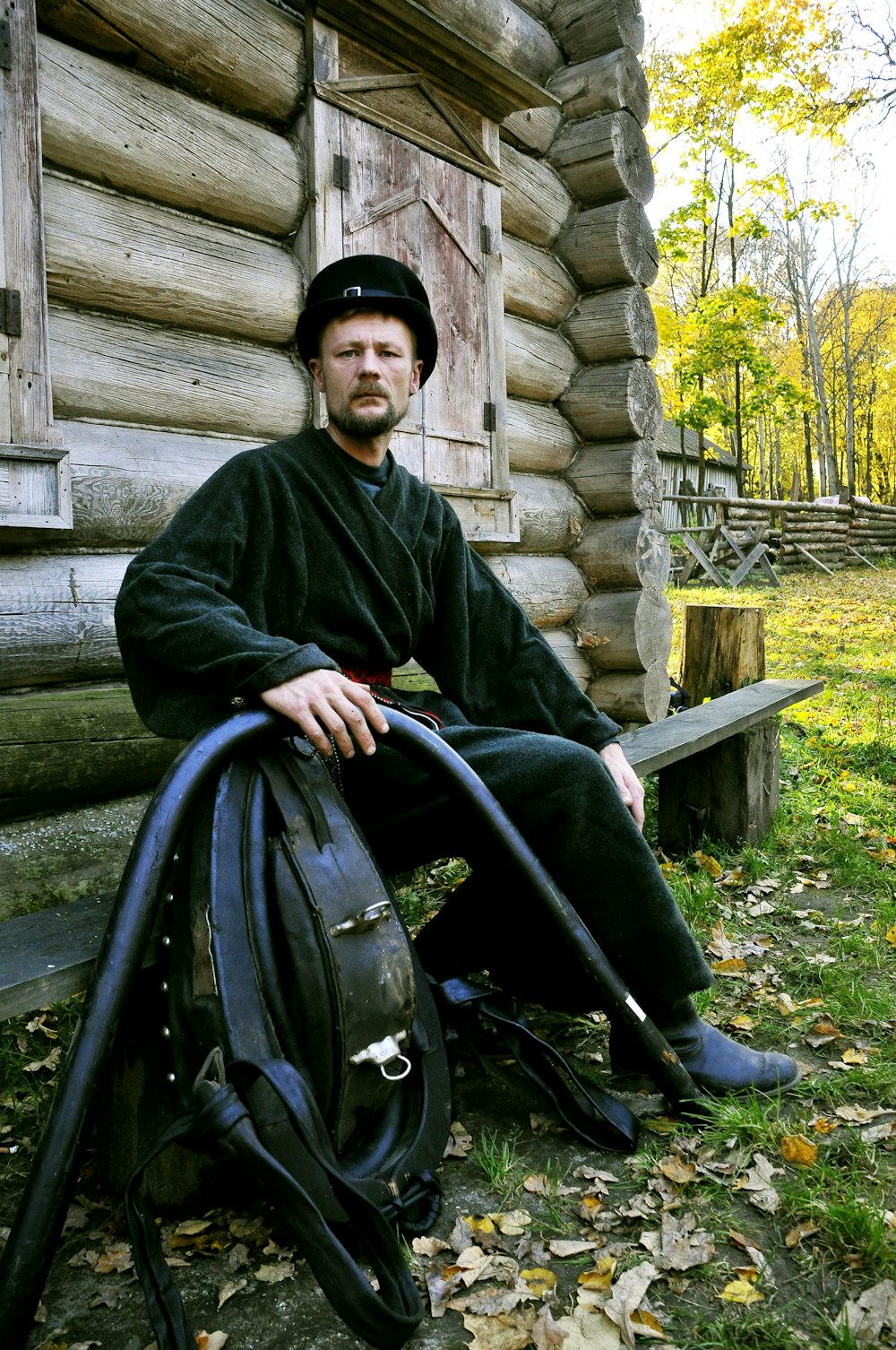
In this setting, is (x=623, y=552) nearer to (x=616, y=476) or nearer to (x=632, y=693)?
(x=616, y=476)

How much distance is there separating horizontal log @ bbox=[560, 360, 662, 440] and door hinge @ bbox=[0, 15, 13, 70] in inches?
131

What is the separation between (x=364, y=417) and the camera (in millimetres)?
2568

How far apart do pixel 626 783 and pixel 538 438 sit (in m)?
3.12

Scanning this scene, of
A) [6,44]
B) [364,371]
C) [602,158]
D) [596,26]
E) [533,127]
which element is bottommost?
[364,371]

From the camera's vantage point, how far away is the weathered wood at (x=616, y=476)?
5.39 metres

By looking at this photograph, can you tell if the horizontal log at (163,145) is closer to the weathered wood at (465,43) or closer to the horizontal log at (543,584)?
the weathered wood at (465,43)

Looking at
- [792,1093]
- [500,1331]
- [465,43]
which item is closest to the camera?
[500,1331]

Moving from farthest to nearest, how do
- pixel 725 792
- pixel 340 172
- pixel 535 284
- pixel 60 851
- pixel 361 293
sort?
pixel 535 284
pixel 725 792
pixel 340 172
pixel 60 851
pixel 361 293

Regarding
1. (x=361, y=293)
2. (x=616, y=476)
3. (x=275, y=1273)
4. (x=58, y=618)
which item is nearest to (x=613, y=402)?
(x=616, y=476)

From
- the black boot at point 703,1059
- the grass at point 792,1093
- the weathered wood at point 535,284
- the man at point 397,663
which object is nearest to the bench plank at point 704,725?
the grass at point 792,1093

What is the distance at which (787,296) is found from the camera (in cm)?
3750

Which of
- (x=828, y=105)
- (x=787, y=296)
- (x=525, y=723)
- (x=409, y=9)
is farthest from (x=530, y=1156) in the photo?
(x=787, y=296)

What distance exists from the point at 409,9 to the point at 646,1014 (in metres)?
3.92

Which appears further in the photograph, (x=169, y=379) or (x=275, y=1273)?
(x=169, y=379)
